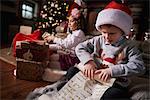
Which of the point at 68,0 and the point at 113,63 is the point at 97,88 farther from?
the point at 68,0

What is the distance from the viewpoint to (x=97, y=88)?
3.43 feet

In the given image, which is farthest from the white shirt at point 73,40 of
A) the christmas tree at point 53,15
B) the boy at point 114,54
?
the christmas tree at point 53,15

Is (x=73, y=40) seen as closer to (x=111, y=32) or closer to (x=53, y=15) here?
(x=111, y=32)

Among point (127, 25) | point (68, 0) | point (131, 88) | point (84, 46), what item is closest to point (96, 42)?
point (84, 46)

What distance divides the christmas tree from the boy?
2930 millimetres

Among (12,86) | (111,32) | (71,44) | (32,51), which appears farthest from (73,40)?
(111,32)

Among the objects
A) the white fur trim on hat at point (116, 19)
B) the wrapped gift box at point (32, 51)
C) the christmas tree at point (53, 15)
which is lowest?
the wrapped gift box at point (32, 51)

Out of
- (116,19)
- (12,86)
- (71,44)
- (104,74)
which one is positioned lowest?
(12,86)

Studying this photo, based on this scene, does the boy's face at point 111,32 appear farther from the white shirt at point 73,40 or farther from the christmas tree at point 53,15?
the christmas tree at point 53,15

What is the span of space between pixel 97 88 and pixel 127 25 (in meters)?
0.34

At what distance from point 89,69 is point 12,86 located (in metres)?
0.64

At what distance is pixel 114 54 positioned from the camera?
1.12 meters

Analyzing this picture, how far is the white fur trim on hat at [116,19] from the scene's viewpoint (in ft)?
3.46

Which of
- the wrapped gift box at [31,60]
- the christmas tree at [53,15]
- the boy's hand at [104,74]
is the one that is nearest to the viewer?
the boy's hand at [104,74]
